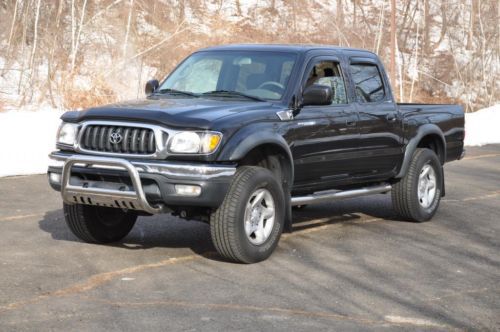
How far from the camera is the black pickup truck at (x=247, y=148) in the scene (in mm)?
8227

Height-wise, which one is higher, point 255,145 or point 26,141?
point 255,145

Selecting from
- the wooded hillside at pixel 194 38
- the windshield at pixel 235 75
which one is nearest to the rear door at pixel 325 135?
the windshield at pixel 235 75

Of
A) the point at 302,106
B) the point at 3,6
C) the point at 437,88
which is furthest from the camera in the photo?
the point at 437,88

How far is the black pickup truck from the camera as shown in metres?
8.23

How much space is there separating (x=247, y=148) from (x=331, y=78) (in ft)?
6.89

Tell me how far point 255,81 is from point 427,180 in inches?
114

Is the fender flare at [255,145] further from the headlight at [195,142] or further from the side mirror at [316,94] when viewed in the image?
the side mirror at [316,94]

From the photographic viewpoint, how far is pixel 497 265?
878 cm

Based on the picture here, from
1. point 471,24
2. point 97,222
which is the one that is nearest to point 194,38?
point 471,24

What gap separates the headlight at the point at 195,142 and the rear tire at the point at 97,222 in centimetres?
135

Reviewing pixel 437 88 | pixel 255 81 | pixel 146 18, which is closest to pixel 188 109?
pixel 255 81

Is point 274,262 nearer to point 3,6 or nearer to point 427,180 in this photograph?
point 427,180

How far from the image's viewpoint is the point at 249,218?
8578 millimetres

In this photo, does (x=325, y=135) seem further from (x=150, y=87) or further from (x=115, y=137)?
A: (x=115, y=137)
